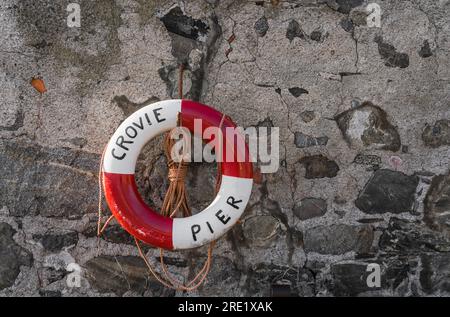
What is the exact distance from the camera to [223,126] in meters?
1.81

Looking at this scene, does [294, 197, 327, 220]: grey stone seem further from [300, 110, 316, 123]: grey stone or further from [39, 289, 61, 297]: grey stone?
[39, 289, 61, 297]: grey stone

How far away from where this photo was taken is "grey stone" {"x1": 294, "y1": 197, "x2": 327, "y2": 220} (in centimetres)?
196

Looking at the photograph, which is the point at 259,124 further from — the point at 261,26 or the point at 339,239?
the point at 339,239

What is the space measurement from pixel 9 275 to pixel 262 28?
1322 mm

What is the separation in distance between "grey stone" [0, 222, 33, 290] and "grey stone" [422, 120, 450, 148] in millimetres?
1554

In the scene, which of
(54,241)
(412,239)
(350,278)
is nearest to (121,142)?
(54,241)

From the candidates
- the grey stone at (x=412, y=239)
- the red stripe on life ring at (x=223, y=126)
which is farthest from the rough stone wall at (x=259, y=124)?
the red stripe on life ring at (x=223, y=126)

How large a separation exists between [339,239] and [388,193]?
0.25 m

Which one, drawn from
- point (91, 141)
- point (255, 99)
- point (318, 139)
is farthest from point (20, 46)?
point (318, 139)

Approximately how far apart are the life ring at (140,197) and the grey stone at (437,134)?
27.1 inches

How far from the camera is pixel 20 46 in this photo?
196 cm

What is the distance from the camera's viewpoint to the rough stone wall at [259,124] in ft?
6.40
